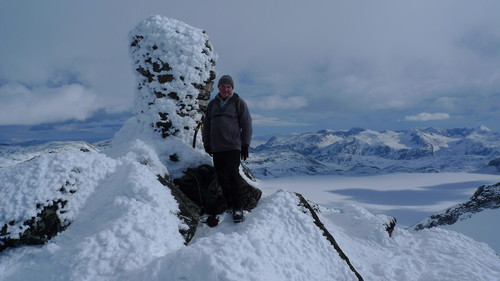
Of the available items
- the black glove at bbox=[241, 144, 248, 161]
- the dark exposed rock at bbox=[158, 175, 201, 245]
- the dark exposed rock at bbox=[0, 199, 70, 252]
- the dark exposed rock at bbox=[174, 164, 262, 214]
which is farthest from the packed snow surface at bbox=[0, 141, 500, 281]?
the black glove at bbox=[241, 144, 248, 161]

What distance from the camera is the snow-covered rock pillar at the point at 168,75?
1062cm

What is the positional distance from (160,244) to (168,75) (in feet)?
21.7

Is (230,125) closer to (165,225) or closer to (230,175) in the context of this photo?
(230,175)

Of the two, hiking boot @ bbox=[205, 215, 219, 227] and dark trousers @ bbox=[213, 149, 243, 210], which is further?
hiking boot @ bbox=[205, 215, 219, 227]

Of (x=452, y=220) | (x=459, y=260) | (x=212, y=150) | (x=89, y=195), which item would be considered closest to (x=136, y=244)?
(x=89, y=195)

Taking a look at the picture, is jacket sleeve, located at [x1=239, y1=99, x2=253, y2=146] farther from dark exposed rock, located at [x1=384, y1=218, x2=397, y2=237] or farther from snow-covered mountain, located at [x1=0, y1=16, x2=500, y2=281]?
dark exposed rock, located at [x1=384, y1=218, x2=397, y2=237]

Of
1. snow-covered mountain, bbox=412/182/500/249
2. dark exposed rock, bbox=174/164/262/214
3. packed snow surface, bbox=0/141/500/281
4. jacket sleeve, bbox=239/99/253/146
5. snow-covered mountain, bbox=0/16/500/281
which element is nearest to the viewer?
packed snow surface, bbox=0/141/500/281

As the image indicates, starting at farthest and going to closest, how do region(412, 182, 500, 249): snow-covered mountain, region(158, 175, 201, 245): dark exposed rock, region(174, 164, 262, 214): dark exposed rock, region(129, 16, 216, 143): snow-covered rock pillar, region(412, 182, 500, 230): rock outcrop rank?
1. region(412, 182, 500, 230): rock outcrop
2. region(412, 182, 500, 249): snow-covered mountain
3. region(129, 16, 216, 143): snow-covered rock pillar
4. region(174, 164, 262, 214): dark exposed rock
5. region(158, 175, 201, 245): dark exposed rock

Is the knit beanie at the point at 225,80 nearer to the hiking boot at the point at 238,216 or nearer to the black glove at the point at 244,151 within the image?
the black glove at the point at 244,151

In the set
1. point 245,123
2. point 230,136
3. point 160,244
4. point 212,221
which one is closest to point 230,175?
point 230,136

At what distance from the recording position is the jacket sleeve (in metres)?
8.62

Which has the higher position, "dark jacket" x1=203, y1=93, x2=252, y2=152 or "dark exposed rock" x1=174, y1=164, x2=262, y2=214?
"dark jacket" x1=203, y1=93, x2=252, y2=152

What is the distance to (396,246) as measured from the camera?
10.4 meters

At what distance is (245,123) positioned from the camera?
866 centimetres
